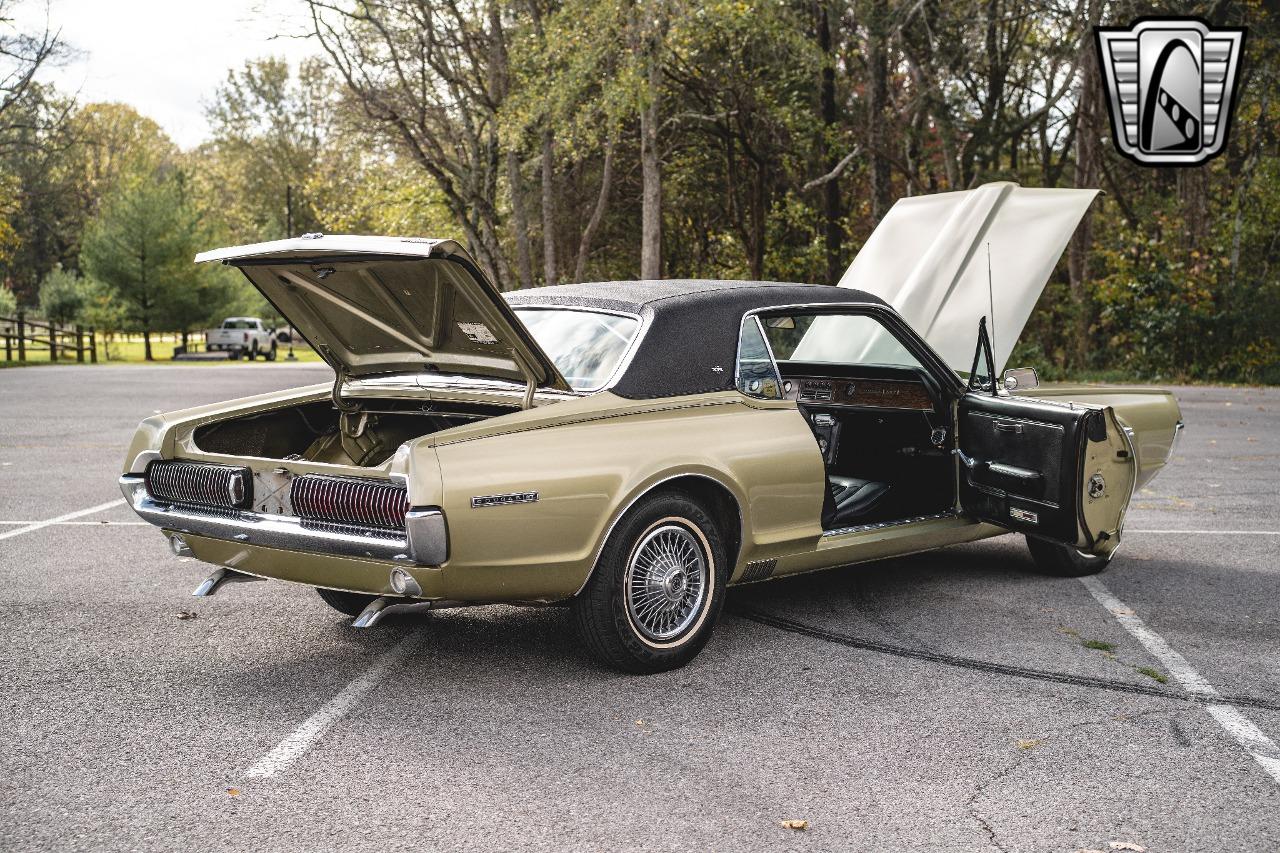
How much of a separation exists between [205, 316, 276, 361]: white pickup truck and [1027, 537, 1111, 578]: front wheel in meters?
41.7

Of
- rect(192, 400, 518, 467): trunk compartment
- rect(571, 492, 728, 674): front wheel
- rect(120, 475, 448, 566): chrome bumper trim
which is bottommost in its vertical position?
rect(571, 492, 728, 674): front wheel

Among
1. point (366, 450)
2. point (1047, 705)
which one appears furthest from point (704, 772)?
point (366, 450)

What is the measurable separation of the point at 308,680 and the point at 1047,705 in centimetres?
278

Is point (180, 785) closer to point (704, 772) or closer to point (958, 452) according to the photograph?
point (704, 772)

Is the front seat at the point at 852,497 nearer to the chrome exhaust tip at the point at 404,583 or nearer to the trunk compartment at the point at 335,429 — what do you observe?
the trunk compartment at the point at 335,429

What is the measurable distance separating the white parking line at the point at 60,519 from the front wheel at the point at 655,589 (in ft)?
15.8

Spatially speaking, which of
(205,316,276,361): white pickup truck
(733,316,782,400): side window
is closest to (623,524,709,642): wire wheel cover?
(733,316,782,400): side window

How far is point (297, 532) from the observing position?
4383mm

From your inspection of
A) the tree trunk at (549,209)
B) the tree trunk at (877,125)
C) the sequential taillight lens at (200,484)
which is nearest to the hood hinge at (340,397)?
the sequential taillight lens at (200,484)

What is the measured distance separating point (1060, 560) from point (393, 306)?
373 cm

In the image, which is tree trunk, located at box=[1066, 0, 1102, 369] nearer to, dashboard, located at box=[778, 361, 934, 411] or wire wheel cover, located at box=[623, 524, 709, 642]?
dashboard, located at box=[778, 361, 934, 411]

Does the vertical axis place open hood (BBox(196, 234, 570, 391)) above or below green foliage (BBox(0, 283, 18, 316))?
below

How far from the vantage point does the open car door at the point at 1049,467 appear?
17.1 feet

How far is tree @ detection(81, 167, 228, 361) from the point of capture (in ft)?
145
